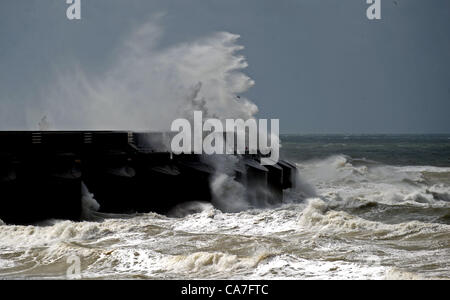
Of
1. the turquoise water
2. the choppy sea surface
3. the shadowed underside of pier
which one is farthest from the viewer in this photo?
the turquoise water

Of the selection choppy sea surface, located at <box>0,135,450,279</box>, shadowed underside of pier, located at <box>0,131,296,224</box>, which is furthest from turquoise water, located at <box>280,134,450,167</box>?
choppy sea surface, located at <box>0,135,450,279</box>

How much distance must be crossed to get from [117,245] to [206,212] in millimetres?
3815

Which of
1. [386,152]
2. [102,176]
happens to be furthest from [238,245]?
[386,152]

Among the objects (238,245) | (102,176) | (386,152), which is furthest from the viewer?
(386,152)

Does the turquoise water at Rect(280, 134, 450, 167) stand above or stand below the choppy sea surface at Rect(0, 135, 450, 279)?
below

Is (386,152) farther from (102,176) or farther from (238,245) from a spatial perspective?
(238,245)

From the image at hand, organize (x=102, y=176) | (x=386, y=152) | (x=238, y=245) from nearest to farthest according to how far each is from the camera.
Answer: (x=238, y=245) → (x=102, y=176) → (x=386, y=152)

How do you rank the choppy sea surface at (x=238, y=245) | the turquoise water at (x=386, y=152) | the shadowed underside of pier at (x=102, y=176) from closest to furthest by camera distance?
1. the choppy sea surface at (x=238, y=245)
2. the shadowed underside of pier at (x=102, y=176)
3. the turquoise water at (x=386, y=152)

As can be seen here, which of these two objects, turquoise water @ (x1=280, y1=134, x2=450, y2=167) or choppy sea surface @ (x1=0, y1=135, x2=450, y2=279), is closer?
choppy sea surface @ (x1=0, y1=135, x2=450, y2=279)

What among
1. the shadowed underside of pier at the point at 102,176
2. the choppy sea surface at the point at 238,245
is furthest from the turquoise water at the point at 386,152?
the choppy sea surface at the point at 238,245

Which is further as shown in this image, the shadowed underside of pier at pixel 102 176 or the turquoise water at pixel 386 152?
the turquoise water at pixel 386 152

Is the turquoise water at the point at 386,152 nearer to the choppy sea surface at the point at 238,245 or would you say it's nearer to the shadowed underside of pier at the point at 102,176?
the shadowed underside of pier at the point at 102,176

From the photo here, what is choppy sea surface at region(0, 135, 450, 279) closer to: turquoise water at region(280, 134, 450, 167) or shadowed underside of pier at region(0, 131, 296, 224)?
shadowed underside of pier at region(0, 131, 296, 224)

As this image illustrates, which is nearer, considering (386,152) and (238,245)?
(238,245)
